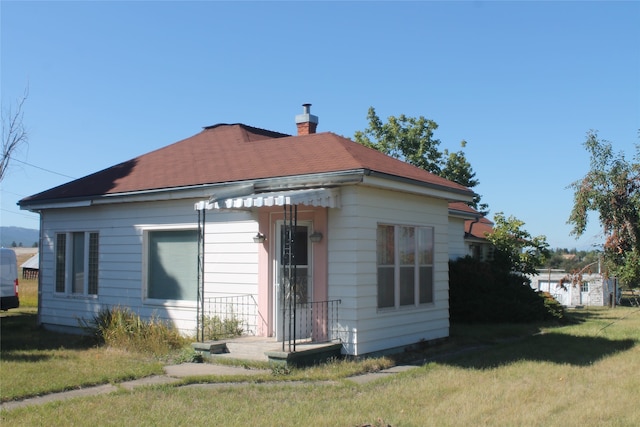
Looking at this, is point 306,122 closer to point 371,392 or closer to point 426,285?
point 426,285

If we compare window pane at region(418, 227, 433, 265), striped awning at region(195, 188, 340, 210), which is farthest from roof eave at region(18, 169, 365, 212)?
window pane at region(418, 227, 433, 265)

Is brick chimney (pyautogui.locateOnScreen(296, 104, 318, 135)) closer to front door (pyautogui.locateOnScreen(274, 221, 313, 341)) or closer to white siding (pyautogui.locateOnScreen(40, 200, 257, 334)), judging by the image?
white siding (pyautogui.locateOnScreen(40, 200, 257, 334))

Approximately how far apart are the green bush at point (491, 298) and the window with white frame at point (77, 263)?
386 inches

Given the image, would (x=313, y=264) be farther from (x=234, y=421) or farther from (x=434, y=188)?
(x=234, y=421)

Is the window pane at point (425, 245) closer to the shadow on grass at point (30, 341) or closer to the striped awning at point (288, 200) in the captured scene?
the striped awning at point (288, 200)

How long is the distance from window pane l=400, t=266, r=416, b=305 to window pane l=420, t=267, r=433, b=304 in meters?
0.39

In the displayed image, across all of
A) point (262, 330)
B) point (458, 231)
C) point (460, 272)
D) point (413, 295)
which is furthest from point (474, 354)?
point (458, 231)

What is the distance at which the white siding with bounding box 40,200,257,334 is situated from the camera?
12.0 meters

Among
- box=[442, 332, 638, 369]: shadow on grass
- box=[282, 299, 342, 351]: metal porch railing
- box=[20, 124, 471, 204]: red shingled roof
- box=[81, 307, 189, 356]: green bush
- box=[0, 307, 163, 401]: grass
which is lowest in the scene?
box=[442, 332, 638, 369]: shadow on grass

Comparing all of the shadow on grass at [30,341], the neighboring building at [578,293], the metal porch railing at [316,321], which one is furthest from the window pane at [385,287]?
the neighboring building at [578,293]

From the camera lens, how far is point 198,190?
1225 centimetres

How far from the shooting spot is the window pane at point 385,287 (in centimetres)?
1118

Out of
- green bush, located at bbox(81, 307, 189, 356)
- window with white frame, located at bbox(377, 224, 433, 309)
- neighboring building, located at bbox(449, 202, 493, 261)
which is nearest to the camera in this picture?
window with white frame, located at bbox(377, 224, 433, 309)

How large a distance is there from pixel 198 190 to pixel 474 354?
6.19 metres
